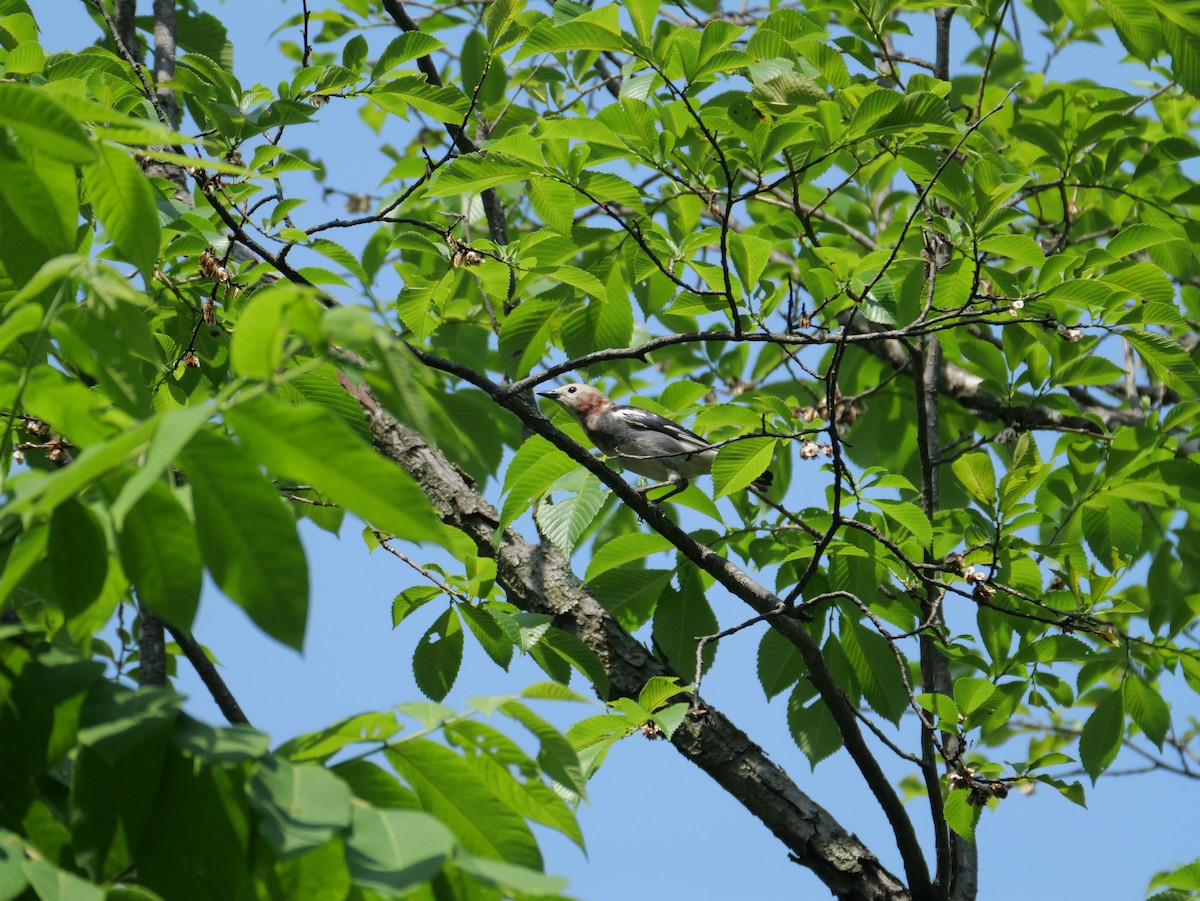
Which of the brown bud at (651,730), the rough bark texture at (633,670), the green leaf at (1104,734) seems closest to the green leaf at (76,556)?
the brown bud at (651,730)

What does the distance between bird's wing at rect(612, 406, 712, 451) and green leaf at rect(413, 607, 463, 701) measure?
297cm

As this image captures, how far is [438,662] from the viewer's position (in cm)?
428

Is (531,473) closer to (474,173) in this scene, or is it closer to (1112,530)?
(474,173)

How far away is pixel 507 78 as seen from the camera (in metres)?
6.43

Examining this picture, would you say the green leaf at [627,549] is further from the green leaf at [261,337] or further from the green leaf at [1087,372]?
the green leaf at [261,337]

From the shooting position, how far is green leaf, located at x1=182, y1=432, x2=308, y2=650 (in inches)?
58.1

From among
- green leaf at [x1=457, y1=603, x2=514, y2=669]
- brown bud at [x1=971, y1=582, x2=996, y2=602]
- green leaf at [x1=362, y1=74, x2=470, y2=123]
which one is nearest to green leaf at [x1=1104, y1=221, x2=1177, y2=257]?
brown bud at [x1=971, y1=582, x2=996, y2=602]

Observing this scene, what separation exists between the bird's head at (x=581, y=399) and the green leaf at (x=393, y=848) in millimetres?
6768

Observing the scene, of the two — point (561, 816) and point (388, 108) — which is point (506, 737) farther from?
point (388, 108)

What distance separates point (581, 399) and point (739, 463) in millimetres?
4202

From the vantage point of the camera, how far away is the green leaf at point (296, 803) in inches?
55.2

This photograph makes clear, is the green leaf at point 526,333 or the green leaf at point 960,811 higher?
the green leaf at point 526,333

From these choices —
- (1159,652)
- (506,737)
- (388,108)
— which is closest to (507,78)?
(388,108)

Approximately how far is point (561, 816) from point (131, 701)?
71 cm
